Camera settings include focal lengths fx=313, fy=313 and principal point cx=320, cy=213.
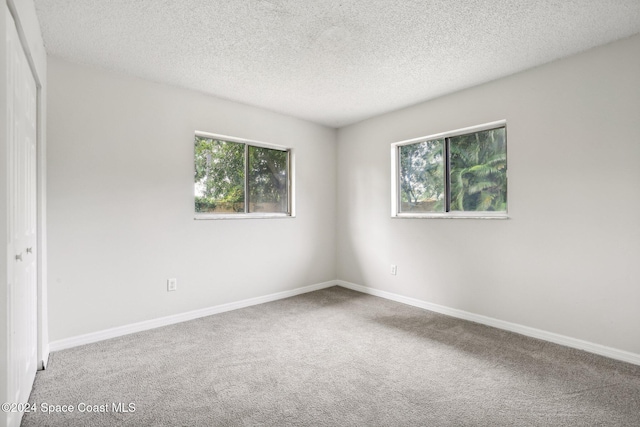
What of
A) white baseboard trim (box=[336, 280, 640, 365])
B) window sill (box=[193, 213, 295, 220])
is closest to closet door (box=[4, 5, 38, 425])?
window sill (box=[193, 213, 295, 220])

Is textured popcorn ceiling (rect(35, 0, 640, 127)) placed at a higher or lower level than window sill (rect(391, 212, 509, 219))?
higher

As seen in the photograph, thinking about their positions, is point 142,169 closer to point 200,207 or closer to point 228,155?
point 200,207

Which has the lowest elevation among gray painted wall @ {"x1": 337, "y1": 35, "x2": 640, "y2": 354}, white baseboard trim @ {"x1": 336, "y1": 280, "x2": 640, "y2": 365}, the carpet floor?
the carpet floor

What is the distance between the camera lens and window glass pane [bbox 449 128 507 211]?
9.94 ft

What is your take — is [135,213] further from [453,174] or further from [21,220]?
[453,174]

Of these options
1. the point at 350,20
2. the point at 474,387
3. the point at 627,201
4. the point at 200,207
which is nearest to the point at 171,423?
the point at 474,387

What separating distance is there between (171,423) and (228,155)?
266 centimetres

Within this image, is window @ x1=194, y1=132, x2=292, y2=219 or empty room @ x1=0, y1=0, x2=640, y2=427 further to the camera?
window @ x1=194, y1=132, x2=292, y2=219

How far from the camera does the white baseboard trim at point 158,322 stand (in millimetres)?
2537

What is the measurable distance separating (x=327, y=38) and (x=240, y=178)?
1938 mm

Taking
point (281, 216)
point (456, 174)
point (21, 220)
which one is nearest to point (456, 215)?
point (456, 174)

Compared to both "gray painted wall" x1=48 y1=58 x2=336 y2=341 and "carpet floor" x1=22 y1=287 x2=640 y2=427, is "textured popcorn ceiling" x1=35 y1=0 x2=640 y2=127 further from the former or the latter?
"carpet floor" x1=22 y1=287 x2=640 y2=427

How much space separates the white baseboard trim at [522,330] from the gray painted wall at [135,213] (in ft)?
5.29

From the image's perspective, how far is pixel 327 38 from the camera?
2283mm
